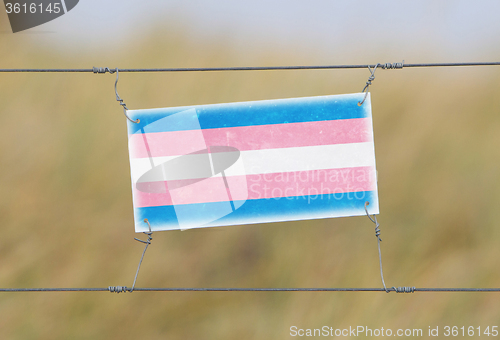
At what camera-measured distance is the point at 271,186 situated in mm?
1634

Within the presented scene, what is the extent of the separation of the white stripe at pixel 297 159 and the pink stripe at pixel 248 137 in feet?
0.07

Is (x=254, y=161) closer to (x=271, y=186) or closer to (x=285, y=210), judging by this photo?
(x=271, y=186)

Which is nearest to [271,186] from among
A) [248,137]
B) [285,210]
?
[285,210]

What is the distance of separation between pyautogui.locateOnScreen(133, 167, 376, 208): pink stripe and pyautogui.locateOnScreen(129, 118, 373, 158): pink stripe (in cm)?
12

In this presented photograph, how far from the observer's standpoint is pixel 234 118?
1629 millimetres

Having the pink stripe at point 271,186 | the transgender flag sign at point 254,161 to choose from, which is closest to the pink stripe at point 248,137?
the transgender flag sign at point 254,161

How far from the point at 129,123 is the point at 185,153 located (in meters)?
0.24

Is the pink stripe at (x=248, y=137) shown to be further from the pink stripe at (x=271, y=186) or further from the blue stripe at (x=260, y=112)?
the pink stripe at (x=271, y=186)

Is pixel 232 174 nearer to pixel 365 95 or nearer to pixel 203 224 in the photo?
pixel 203 224

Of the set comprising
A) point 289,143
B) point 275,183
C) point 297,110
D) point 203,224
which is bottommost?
point 203,224

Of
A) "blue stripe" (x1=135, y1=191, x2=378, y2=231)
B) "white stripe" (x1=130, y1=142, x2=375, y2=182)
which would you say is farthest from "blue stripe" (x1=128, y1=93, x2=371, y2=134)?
"blue stripe" (x1=135, y1=191, x2=378, y2=231)

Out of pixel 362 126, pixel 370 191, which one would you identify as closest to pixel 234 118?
pixel 362 126

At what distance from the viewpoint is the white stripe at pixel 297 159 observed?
63.7 inches

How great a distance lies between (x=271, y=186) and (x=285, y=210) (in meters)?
0.11
